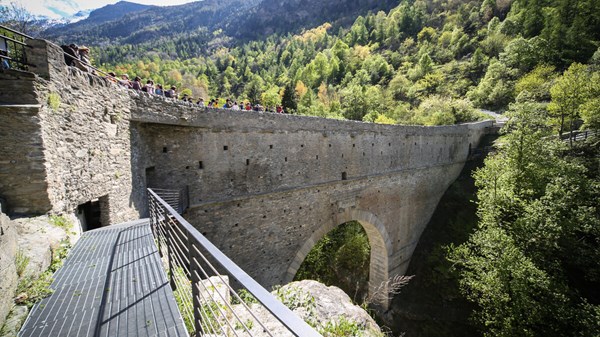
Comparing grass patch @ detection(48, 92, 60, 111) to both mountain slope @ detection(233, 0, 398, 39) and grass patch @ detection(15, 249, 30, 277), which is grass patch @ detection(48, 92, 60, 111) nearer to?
grass patch @ detection(15, 249, 30, 277)

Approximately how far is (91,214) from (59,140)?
1.97 metres

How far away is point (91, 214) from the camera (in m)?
5.39

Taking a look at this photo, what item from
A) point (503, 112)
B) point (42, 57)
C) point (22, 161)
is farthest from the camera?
point (503, 112)

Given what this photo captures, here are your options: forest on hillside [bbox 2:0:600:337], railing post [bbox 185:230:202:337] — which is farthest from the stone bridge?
forest on hillside [bbox 2:0:600:337]

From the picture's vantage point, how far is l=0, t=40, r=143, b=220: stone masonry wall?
365 centimetres

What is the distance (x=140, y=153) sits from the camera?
22.2 ft

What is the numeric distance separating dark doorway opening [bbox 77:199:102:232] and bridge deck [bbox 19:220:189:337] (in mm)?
1661

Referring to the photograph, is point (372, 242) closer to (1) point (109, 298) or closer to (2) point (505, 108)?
(1) point (109, 298)


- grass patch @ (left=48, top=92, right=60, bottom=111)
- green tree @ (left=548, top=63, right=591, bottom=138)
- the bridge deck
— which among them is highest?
green tree @ (left=548, top=63, right=591, bottom=138)

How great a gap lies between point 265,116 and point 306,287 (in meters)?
6.26

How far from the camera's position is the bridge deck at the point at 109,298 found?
2.18 m

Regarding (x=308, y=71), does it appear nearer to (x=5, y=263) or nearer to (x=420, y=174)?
(x=420, y=174)

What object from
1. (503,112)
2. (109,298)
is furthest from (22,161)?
(503,112)

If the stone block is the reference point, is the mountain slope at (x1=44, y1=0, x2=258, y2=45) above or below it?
above
